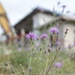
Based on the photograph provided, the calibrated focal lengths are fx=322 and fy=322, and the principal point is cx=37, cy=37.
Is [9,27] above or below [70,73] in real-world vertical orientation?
below

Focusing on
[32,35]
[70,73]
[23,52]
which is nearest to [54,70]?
[32,35]

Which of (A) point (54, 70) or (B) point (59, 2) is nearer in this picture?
(A) point (54, 70)

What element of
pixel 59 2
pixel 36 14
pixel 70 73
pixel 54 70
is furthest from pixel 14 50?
pixel 36 14

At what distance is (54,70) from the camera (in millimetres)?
2840

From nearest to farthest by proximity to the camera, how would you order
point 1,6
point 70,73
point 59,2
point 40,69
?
1. point 40,69
2. point 59,2
3. point 70,73
4. point 1,6

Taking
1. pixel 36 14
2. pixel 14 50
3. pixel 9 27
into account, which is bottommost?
pixel 36 14

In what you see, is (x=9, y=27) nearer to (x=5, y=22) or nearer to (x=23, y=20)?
(x=5, y=22)

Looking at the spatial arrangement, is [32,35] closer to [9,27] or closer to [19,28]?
[9,27]

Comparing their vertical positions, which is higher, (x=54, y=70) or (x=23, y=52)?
(x=54, y=70)

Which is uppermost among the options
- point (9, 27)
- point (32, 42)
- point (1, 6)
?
point (32, 42)

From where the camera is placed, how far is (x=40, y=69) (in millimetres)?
2811

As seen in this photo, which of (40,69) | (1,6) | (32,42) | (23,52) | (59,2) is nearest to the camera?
(32,42)

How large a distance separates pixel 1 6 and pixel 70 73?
11506mm

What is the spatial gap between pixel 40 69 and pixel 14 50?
479 centimetres
